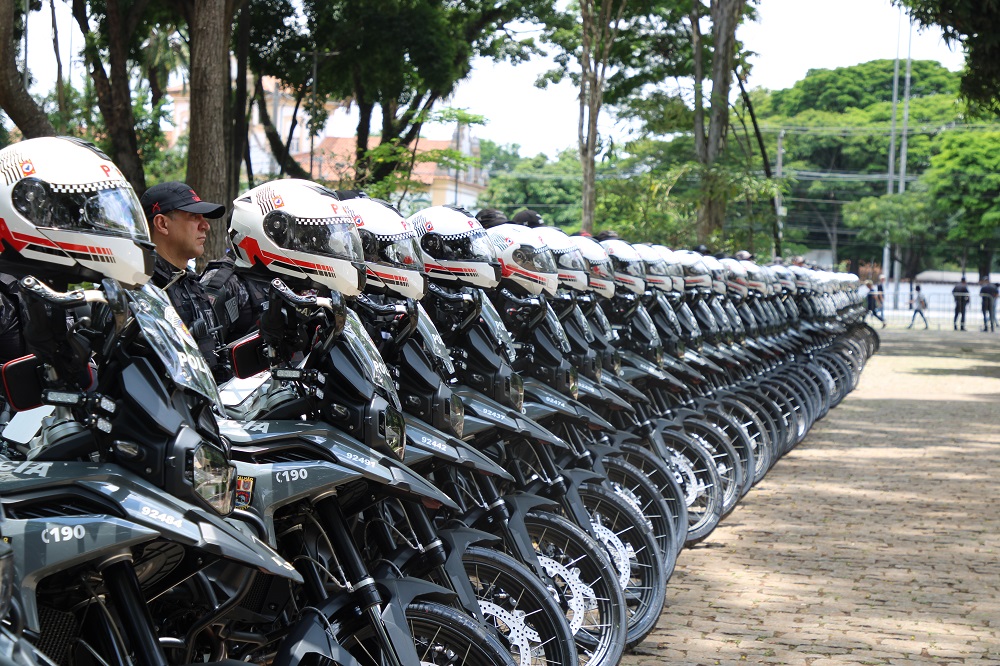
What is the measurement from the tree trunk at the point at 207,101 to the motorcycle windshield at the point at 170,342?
24.4 ft

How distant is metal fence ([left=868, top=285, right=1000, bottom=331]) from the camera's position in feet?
144

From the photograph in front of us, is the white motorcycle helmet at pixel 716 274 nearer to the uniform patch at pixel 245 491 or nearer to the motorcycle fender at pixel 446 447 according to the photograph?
the motorcycle fender at pixel 446 447

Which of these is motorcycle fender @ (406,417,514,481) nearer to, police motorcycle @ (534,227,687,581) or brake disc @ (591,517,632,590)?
brake disc @ (591,517,632,590)

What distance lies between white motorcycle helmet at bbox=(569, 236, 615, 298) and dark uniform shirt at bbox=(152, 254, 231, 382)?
9.39 ft

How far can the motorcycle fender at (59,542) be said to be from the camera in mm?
2625

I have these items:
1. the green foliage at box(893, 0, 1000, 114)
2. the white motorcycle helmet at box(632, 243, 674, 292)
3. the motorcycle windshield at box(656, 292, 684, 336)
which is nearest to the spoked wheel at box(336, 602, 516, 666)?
the motorcycle windshield at box(656, 292, 684, 336)

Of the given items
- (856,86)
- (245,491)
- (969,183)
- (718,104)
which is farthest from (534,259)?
(856,86)

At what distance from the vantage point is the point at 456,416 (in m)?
4.64

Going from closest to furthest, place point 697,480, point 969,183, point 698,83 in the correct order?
point 697,480, point 698,83, point 969,183

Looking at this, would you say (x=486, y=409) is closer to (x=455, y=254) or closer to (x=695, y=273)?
(x=455, y=254)

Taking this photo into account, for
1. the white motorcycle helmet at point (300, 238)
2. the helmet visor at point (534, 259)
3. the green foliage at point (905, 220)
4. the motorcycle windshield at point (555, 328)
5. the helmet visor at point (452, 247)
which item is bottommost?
the green foliage at point (905, 220)

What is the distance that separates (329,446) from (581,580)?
64.3 inches

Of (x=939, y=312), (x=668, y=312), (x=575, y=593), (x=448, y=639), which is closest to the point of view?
(x=448, y=639)

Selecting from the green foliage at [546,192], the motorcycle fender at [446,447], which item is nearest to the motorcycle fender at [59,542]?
the motorcycle fender at [446,447]
